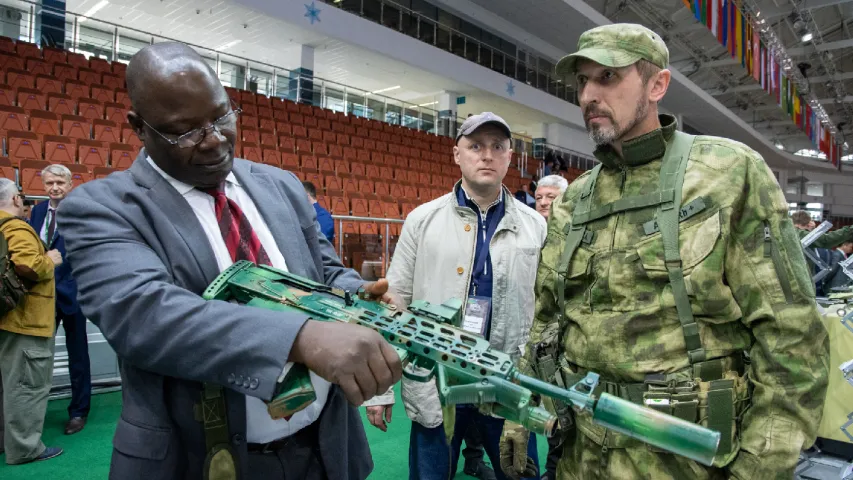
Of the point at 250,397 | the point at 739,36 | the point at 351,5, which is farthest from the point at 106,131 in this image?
the point at 739,36

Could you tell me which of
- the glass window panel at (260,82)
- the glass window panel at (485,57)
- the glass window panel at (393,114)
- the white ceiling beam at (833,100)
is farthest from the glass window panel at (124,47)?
the white ceiling beam at (833,100)

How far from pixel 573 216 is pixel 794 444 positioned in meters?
0.78

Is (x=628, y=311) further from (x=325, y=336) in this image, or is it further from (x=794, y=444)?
(x=325, y=336)

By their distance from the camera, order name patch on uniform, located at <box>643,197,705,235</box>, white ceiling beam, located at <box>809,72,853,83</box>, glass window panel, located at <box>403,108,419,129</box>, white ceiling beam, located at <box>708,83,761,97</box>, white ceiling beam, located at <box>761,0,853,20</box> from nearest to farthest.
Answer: name patch on uniform, located at <box>643,197,705,235</box> → glass window panel, located at <box>403,108,419,129</box> → white ceiling beam, located at <box>761,0,853,20</box> → white ceiling beam, located at <box>809,72,853,83</box> → white ceiling beam, located at <box>708,83,761,97</box>

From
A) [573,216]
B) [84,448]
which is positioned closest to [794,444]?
[573,216]

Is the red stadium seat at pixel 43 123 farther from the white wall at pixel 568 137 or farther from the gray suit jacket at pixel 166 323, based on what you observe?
the white wall at pixel 568 137

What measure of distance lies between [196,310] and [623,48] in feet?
4.03

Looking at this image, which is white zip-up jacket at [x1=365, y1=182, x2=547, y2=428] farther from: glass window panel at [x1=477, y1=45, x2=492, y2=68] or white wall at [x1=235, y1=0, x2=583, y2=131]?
glass window panel at [x1=477, y1=45, x2=492, y2=68]

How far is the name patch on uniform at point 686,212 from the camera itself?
1.33 meters

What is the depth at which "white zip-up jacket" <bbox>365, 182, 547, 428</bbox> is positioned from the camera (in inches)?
84.6

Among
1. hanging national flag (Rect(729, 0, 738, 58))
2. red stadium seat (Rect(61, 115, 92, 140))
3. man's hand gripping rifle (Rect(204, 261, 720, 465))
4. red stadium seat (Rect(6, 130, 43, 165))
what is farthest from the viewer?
hanging national flag (Rect(729, 0, 738, 58))

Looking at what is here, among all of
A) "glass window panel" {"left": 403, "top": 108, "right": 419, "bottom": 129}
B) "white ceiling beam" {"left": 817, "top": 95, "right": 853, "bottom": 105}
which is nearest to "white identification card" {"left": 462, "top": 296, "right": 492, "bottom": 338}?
"glass window panel" {"left": 403, "top": 108, "right": 419, "bottom": 129}

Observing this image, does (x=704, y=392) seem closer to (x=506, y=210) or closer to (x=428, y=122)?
(x=506, y=210)

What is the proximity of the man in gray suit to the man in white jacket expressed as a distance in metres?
0.89
